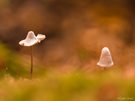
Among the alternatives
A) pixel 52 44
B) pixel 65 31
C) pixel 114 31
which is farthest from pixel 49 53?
pixel 114 31

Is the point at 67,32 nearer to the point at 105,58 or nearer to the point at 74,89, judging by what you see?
the point at 105,58

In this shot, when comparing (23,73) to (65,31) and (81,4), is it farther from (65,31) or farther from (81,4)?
(81,4)

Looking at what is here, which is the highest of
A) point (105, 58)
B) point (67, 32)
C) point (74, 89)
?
point (67, 32)

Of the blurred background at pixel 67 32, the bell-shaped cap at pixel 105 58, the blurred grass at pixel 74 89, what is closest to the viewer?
the blurred grass at pixel 74 89

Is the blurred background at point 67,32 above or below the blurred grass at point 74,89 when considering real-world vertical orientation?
above

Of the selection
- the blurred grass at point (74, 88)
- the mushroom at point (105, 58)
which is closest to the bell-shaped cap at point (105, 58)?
the mushroom at point (105, 58)

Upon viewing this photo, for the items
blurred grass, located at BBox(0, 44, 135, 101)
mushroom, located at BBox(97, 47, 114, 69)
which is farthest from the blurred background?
blurred grass, located at BBox(0, 44, 135, 101)

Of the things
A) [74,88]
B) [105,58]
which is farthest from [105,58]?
[74,88]

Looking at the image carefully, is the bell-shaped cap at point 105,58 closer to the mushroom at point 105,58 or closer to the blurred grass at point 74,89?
the mushroom at point 105,58

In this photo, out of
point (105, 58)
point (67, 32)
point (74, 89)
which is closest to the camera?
point (74, 89)
